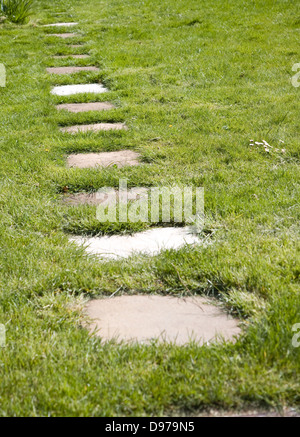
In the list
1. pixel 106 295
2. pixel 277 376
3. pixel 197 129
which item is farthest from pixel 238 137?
pixel 277 376

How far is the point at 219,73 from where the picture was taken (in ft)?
21.3

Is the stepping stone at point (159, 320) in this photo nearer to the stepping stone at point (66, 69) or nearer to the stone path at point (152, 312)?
the stone path at point (152, 312)

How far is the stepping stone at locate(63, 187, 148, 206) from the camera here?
3.37 m

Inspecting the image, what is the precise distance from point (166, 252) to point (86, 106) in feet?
10.9

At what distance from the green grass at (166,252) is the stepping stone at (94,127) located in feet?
0.32

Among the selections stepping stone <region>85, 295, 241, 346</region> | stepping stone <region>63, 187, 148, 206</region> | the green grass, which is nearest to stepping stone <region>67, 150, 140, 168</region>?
the green grass

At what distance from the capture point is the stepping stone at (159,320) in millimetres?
2075

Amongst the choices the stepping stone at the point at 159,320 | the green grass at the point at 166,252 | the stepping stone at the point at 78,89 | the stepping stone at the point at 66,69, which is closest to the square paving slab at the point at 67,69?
the stepping stone at the point at 66,69

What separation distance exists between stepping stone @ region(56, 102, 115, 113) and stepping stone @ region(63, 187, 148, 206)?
6.86ft

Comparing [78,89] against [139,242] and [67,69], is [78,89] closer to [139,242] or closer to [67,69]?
[67,69]

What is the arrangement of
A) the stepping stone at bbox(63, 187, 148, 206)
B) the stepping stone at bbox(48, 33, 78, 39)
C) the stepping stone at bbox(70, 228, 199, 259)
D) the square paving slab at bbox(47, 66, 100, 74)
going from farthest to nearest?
the stepping stone at bbox(48, 33, 78, 39) → the square paving slab at bbox(47, 66, 100, 74) → the stepping stone at bbox(63, 187, 148, 206) → the stepping stone at bbox(70, 228, 199, 259)

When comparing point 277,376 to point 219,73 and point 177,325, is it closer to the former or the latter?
point 177,325

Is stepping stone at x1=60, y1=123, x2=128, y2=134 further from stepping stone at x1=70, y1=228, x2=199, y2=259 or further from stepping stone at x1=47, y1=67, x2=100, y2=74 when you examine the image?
stepping stone at x1=47, y1=67, x2=100, y2=74

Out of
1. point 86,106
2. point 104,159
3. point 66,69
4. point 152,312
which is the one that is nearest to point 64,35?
point 66,69
